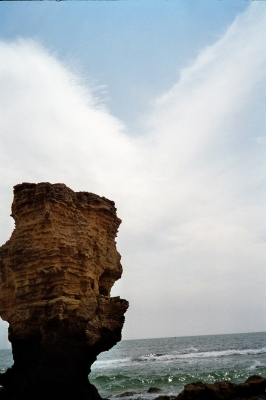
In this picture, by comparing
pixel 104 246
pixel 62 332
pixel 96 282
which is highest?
pixel 104 246

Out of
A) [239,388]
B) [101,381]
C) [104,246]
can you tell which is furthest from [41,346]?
[101,381]

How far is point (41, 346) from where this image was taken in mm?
13258

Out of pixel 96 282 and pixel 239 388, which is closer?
pixel 96 282

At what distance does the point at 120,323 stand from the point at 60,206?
5.24 m

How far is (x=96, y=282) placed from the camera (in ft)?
49.6

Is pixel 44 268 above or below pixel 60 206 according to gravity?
below

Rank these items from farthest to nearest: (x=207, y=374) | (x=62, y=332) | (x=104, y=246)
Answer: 1. (x=207, y=374)
2. (x=104, y=246)
3. (x=62, y=332)

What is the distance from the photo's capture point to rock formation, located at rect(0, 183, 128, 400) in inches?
516

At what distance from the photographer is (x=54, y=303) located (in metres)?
12.8

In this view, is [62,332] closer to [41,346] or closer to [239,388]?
[41,346]

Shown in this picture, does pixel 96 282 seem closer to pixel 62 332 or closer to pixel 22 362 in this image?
pixel 62 332

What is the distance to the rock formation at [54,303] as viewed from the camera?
13.1m

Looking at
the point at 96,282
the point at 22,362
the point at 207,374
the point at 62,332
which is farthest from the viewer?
the point at 207,374

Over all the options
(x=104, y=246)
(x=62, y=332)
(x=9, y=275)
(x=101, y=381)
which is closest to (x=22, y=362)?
(x=62, y=332)
